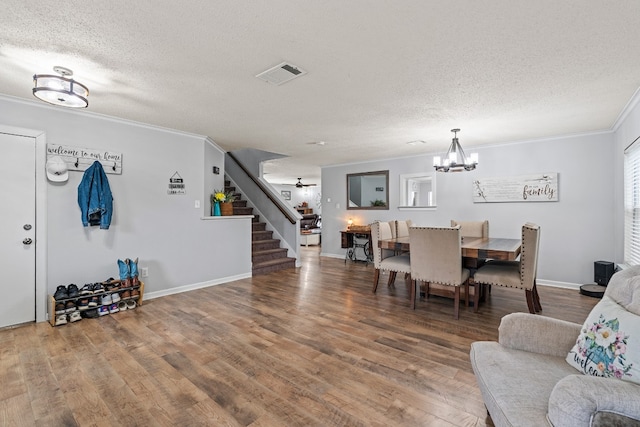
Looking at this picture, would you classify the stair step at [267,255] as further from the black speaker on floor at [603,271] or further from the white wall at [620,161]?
the white wall at [620,161]

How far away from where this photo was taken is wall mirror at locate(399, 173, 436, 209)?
5.84 meters

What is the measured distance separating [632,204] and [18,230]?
6718mm

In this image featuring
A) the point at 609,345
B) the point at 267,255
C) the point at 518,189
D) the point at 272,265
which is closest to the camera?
the point at 609,345

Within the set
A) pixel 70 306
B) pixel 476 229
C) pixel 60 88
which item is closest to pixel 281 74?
pixel 60 88

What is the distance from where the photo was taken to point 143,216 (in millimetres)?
3941

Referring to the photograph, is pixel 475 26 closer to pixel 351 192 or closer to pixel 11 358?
pixel 11 358

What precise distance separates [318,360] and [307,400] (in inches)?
19.1

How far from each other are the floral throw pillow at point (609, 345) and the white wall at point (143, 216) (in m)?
4.30

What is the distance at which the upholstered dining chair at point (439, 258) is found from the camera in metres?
3.19

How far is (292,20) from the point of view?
176cm

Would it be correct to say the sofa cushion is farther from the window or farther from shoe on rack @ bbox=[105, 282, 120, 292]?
shoe on rack @ bbox=[105, 282, 120, 292]

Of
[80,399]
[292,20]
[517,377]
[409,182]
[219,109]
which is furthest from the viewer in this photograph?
[409,182]

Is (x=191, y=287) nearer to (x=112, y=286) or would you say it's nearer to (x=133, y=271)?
(x=133, y=271)

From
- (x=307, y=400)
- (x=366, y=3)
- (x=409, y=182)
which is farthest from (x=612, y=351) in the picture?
(x=409, y=182)
